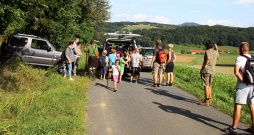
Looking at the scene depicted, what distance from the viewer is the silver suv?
14.4 metres

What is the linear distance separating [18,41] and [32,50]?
0.80 metres

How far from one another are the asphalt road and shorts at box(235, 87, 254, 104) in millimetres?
751

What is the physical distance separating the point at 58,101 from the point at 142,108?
239 centimetres

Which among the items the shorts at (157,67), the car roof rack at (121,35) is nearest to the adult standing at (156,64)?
the shorts at (157,67)

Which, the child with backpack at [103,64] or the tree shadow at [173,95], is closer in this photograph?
the tree shadow at [173,95]

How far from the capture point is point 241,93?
6.22 meters

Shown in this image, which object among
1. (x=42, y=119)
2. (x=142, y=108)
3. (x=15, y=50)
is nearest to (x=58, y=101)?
(x=42, y=119)

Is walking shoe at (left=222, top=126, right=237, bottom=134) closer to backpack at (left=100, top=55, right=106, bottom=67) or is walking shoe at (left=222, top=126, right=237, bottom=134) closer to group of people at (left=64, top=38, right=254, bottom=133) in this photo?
group of people at (left=64, top=38, right=254, bottom=133)

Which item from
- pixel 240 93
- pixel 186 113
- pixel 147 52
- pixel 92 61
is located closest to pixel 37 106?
pixel 186 113

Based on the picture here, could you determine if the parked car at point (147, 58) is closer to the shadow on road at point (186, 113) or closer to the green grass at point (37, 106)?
the green grass at point (37, 106)

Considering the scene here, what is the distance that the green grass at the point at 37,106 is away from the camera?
5668 millimetres

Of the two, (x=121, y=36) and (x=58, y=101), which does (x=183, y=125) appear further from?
(x=121, y=36)

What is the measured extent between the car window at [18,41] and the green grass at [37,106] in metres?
3.72

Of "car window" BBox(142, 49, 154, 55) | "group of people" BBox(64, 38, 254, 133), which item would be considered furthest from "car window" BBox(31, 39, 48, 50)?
"car window" BBox(142, 49, 154, 55)
